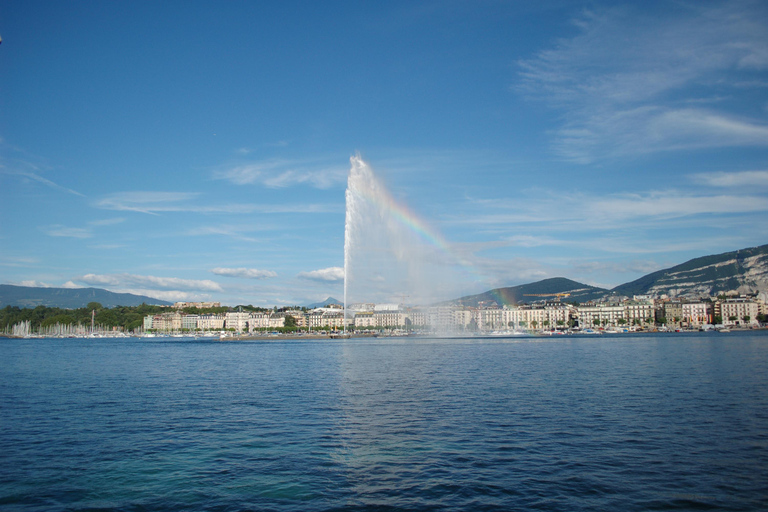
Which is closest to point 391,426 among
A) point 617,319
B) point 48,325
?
point 617,319

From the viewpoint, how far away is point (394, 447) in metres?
15.8

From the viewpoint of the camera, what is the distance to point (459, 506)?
11.1m

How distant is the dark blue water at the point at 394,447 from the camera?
11750mm

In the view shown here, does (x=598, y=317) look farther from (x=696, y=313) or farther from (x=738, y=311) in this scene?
(x=738, y=311)

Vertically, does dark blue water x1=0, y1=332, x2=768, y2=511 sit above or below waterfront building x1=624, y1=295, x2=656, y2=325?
below

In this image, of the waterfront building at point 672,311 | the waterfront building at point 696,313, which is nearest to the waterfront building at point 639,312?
the waterfront building at point 672,311

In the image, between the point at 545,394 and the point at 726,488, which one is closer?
the point at 726,488

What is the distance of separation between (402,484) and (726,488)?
7.06 meters

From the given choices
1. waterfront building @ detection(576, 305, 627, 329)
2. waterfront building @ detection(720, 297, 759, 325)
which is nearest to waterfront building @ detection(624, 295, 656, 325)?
waterfront building @ detection(576, 305, 627, 329)

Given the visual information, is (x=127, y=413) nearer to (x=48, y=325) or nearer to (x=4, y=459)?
(x=4, y=459)

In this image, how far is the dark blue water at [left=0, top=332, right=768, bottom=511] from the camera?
38.5ft

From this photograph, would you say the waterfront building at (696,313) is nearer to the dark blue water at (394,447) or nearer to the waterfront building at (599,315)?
the waterfront building at (599,315)

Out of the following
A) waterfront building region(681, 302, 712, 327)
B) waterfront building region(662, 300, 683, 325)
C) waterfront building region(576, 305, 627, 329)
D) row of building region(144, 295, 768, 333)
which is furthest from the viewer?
waterfront building region(576, 305, 627, 329)

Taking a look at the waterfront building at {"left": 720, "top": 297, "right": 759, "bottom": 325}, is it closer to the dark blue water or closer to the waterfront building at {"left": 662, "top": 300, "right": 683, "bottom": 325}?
the waterfront building at {"left": 662, "top": 300, "right": 683, "bottom": 325}
